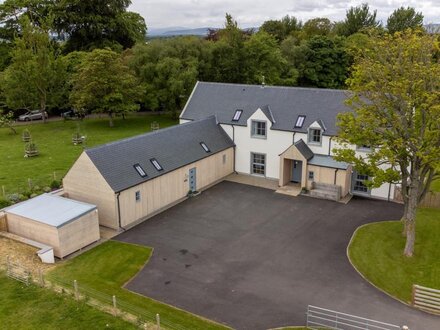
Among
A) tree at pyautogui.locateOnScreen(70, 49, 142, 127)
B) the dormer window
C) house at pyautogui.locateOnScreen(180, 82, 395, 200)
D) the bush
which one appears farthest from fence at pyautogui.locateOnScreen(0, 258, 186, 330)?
tree at pyautogui.locateOnScreen(70, 49, 142, 127)

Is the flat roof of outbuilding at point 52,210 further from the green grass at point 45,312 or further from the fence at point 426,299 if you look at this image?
the fence at point 426,299

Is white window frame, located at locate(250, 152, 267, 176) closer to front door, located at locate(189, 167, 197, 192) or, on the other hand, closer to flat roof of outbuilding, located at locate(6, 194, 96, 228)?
front door, located at locate(189, 167, 197, 192)

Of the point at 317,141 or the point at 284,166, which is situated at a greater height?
the point at 317,141

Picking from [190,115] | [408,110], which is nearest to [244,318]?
[408,110]

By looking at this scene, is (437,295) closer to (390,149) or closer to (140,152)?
(390,149)

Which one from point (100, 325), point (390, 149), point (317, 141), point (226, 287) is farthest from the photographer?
point (317, 141)

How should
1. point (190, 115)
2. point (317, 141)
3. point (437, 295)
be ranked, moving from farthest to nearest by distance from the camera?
point (190, 115)
point (317, 141)
point (437, 295)

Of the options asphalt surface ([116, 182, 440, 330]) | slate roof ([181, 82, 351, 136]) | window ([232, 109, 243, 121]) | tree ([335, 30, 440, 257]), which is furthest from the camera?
window ([232, 109, 243, 121])
